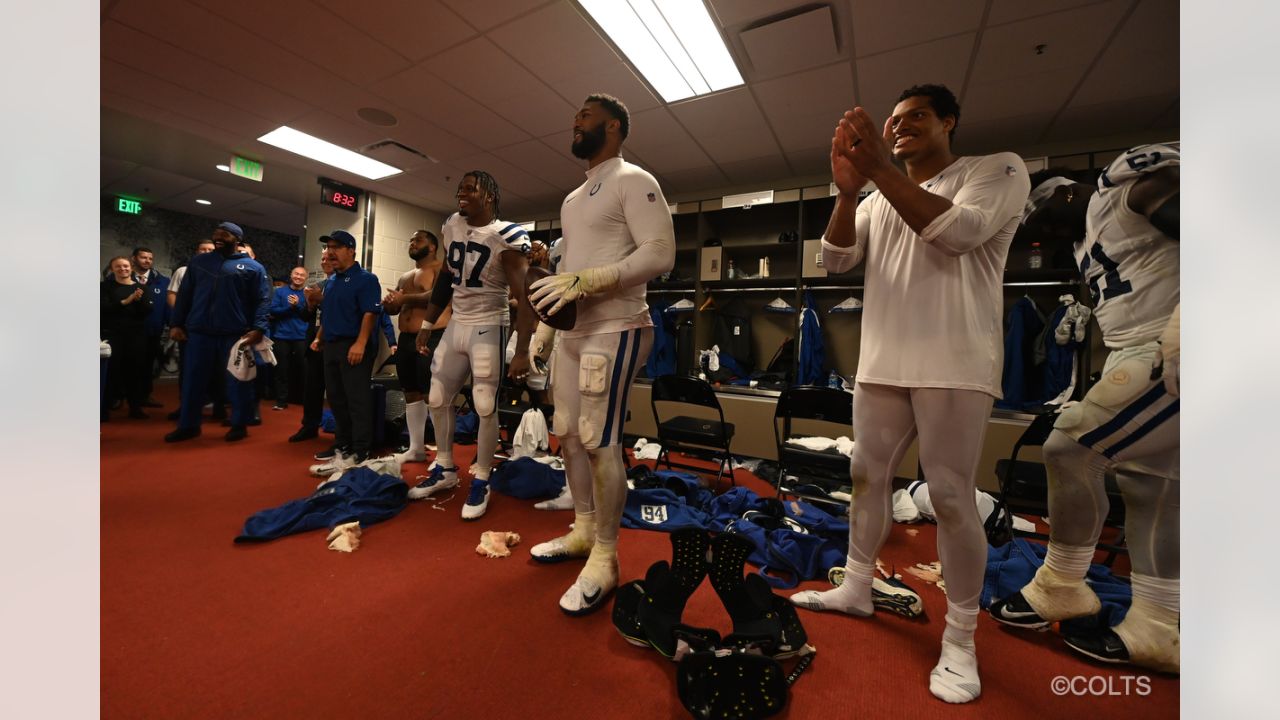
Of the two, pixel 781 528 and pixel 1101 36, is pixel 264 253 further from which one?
pixel 1101 36

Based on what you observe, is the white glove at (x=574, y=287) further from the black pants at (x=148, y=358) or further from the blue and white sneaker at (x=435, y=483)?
the black pants at (x=148, y=358)

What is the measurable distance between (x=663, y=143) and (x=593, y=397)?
3638mm

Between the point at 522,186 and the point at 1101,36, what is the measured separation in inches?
207

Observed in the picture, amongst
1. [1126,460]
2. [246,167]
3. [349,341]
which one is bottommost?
[1126,460]

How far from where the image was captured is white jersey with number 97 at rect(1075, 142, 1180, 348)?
133cm

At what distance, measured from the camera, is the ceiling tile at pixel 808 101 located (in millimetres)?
3254

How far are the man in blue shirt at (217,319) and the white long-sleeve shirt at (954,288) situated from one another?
4.70m

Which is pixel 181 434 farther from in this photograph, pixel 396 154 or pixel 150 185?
pixel 150 185

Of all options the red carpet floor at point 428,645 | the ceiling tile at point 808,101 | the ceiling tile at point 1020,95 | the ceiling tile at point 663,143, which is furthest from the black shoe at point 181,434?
the ceiling tile at point 1020,95

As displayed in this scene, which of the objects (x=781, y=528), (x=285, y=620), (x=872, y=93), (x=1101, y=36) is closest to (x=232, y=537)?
(x=285, y=620)

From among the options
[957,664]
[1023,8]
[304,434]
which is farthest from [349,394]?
[1023,8]

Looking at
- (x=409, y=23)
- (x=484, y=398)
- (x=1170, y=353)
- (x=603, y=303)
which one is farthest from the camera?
(x=409, y=23)

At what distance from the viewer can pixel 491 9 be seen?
272 centimetres

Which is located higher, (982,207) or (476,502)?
(982,207)
